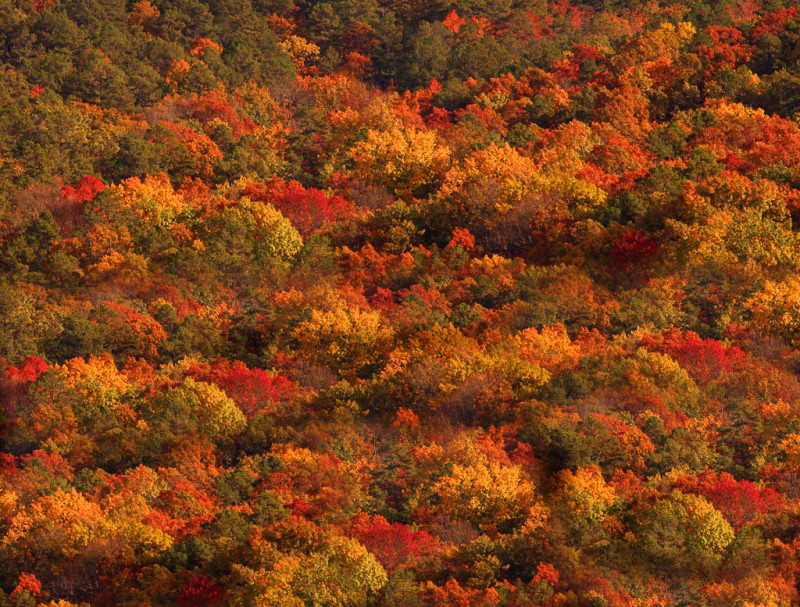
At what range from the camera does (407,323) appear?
262 feet

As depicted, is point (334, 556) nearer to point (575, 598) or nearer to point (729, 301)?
point (575, 598)

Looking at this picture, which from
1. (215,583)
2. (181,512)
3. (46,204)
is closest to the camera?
(215,583)

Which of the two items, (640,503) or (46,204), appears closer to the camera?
(640,503)

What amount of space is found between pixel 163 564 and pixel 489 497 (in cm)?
1514

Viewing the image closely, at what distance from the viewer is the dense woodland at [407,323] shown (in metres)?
61.8

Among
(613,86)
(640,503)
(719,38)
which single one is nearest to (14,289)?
(640,503)

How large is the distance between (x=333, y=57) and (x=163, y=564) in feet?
266

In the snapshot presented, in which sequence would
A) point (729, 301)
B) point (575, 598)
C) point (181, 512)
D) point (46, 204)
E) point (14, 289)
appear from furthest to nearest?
point (46, 204) < point (14, 289) < point (729, 301) < point (181, 512) < point (575, 598)

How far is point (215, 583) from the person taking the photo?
61.7m

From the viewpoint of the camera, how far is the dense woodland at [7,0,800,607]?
61.8 meters

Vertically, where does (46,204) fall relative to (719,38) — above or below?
below

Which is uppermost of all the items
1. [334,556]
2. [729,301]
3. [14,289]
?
[729,301]

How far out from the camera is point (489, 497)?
211 ft

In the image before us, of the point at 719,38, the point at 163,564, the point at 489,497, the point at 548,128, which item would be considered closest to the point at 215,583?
the point at 163,564
